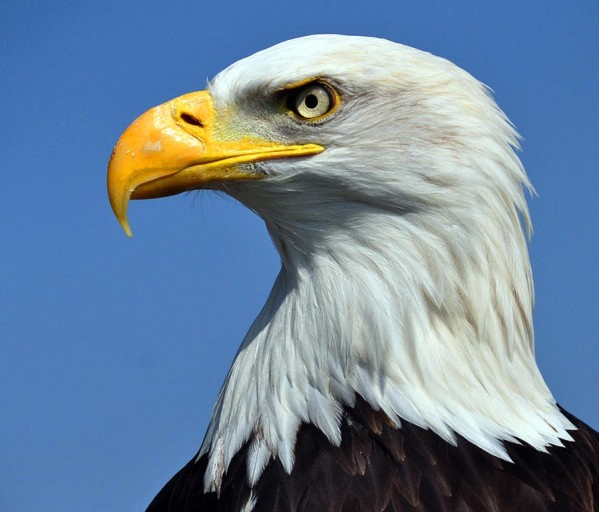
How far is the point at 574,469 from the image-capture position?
4.61 m

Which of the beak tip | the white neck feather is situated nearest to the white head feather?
the white neck feather

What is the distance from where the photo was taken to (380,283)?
15.3 ft

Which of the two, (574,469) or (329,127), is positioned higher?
(329,127)

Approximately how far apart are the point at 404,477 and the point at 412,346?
490mm

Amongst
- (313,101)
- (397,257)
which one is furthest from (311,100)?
(397,257)

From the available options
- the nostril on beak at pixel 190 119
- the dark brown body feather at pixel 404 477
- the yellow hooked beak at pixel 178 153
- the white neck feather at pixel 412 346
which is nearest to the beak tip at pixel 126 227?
the yellow hooked beak at pixel 178 153

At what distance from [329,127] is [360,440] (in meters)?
1.21

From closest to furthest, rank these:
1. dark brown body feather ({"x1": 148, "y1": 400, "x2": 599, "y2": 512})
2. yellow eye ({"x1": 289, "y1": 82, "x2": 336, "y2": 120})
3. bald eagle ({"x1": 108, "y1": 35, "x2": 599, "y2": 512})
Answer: dark brown body feather ({"x1": 148, "y1": 400, "x2": 599, "y2": 512}) < bald eagle ({"x1": 108, "y1": 35, "x2": 599, "y2": 512}) < yellow eye ({"x1": 289, "y1": 82, "x2": 336, "y2": 120})

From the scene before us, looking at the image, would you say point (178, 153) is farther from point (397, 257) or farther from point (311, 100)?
point (397, 257)

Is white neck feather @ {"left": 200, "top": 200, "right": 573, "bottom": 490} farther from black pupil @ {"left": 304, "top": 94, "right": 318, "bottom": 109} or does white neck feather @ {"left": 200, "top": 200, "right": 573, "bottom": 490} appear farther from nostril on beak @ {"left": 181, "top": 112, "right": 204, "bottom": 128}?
nostril on beak @ {"left": 181, "top": 112, "right": 204, "bottom": 128}

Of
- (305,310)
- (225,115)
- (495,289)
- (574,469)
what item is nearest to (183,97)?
(225,115)

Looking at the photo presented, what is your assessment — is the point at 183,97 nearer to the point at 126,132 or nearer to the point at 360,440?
the point at 126,132

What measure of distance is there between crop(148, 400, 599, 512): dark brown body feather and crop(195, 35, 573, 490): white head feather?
0.17 ft

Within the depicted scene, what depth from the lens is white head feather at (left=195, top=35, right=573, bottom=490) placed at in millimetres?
4555
